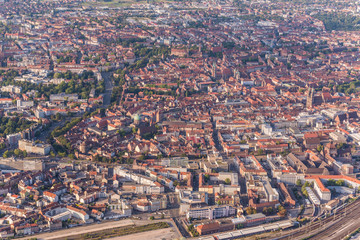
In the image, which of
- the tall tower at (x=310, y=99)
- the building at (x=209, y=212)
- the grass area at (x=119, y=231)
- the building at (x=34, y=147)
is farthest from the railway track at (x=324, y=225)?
the tall tower at (x=310, y=99)

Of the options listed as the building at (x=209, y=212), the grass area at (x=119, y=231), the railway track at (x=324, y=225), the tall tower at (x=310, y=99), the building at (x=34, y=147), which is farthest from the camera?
the tall tower at (x=310, y=99)

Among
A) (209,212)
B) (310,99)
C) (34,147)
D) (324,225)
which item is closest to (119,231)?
(209,212)

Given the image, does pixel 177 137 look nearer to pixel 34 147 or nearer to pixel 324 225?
pixel 34 147

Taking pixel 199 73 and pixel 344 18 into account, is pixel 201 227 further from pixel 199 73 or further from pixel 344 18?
pixel 344 18

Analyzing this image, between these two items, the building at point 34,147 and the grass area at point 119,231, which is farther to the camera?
the building at point 34,147

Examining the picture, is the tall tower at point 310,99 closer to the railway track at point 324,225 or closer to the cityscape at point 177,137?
the cityscape at point 177,137

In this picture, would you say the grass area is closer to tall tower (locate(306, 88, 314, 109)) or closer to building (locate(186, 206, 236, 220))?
building (locate(186, 206, 236, 220))

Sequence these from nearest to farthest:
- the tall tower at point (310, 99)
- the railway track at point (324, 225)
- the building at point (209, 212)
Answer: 1. the railway track at point (324, 225)
2. the building at point (209, 212)
3. the tall tower at point (310, 99)

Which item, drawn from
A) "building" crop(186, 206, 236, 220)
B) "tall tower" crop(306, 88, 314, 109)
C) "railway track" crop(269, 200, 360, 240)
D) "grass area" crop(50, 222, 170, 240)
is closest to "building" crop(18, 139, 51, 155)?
"grass area" crop(50, 222, 170, 240)
